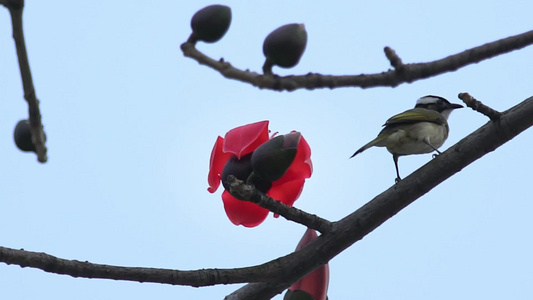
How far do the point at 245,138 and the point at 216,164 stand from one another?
189 mm

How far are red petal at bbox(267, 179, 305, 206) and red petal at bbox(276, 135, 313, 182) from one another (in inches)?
0.7

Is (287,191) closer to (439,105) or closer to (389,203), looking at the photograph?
(389,203)

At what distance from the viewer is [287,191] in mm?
2420

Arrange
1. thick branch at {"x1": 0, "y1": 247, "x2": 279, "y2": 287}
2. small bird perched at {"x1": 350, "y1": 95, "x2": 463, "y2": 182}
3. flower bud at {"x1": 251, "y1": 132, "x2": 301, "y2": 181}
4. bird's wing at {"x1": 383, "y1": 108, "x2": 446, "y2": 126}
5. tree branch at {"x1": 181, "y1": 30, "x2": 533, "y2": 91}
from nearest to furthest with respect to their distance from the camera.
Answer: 1. tree branch at {"x1": 181, "y1": 30, "x2": 533, "y2": 91}
2. thick branch at {"x1": 0, "y1": 247, "x2": 279, "y2": 287}
3. flower bud at {"x1": 251, "y1": 132, "x2": 301, "y2": 181}
4. small bird perched at {"x1": 350, "y1": 95, "x2": 463, "y2": 182}
5. bird's wing at {"x1": 383, "y1": 108, "x2": 446, "y2": 126}

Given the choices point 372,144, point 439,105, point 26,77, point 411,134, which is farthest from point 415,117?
point 26,77

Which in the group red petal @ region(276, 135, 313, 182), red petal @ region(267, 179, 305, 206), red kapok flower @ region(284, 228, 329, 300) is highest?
red petal @ region(276, 135, 313, 182)

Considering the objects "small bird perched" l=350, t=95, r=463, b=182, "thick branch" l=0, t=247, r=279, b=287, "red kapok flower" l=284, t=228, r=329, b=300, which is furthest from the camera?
"small bird perched" l=350, t=95, r=463, b=182

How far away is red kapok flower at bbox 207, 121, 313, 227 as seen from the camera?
2092 millimetres

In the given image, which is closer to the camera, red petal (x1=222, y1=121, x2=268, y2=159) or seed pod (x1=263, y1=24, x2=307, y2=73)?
seed pod (x1=263, y1=24, x2=307, y2=73)

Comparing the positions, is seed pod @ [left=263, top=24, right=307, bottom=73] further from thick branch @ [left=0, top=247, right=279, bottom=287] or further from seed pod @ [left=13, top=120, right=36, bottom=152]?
thick branch @ [left=0, top=247, right=279, bottom=287]

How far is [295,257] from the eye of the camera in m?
2.32

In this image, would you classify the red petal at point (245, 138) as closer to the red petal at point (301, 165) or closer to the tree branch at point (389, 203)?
the red petal at point (301, 165)

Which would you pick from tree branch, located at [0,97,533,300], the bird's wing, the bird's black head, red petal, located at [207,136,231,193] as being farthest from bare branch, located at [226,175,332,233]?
the bird's black head

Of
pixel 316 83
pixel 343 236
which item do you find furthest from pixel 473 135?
pixel 316 83
